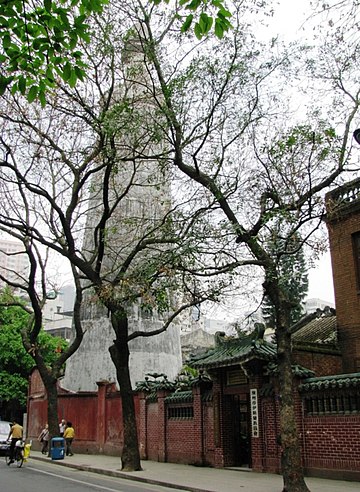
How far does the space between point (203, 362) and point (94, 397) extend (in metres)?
9.77

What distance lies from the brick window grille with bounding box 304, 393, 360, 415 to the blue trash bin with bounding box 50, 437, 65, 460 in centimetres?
1087

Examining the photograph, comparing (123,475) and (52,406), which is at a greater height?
(52,406)

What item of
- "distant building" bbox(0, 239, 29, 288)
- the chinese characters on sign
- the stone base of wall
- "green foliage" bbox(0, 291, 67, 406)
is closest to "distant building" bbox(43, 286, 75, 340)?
"green foliage" bbox(0, 291, 67, 406)

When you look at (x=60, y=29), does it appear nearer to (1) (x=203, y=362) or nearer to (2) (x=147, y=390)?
(1) (x=203, y=362)

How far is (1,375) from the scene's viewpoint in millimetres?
36156

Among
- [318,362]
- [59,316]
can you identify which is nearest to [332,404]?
[318,362]

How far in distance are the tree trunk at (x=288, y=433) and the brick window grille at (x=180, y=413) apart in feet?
26.6

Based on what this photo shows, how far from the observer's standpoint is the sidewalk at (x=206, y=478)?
12.2 metres

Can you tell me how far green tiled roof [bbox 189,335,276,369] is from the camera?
15461 millimetres

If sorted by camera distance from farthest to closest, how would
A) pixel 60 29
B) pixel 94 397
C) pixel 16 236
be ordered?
pixel 94 397
pixel 16 236
pixel 60 29

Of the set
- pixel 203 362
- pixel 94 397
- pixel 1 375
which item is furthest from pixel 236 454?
pixel 1 375

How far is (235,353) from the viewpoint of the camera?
16.4m

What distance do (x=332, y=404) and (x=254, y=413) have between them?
2.68 meters

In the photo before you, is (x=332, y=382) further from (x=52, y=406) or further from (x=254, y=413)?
(x=52, y=406)
